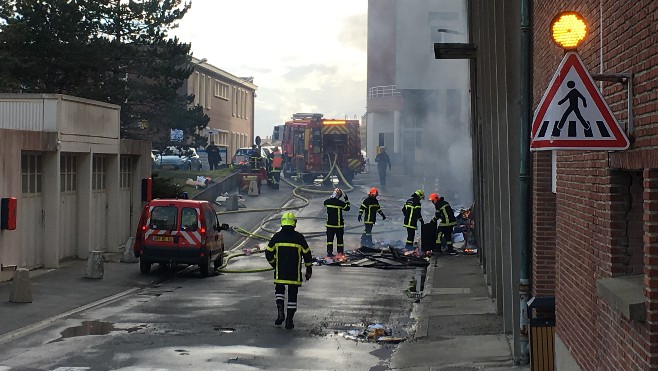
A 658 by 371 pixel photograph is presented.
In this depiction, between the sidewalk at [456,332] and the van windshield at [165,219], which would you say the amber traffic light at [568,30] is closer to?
the sidewalk at [456,332]

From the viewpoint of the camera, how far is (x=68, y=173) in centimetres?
2428

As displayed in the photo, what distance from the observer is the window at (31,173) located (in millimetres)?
21609

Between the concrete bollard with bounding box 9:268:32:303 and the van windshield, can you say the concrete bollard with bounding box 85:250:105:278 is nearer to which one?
the van windshield

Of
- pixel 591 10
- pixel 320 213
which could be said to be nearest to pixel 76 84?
pixel 320 213

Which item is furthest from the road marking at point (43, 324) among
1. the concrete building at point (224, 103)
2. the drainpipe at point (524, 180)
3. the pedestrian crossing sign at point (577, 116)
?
the concrete building at point (224, 103)

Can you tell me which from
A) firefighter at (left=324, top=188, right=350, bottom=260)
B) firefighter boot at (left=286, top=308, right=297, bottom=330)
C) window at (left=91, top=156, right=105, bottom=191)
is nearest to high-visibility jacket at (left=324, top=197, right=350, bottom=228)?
firefighter at (left=324, top=188, right=350, bottom=260)

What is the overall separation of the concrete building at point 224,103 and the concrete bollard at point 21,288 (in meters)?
37.7

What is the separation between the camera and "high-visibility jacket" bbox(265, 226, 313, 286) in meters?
15.6

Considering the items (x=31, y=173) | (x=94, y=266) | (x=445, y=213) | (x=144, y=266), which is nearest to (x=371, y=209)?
(x=445, y=213)

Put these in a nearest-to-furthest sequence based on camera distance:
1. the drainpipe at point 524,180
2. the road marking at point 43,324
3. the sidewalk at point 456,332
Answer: the drainpipe at point 524,180, the sidewalk at point 456,332, the road marking at point 43,324

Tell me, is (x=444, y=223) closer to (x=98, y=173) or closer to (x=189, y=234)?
(x=189, y=234)

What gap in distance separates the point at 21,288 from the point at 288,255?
4727 mm

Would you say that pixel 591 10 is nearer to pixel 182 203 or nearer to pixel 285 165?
pixel 182 203

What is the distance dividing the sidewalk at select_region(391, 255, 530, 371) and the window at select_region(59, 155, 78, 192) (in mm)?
8639
